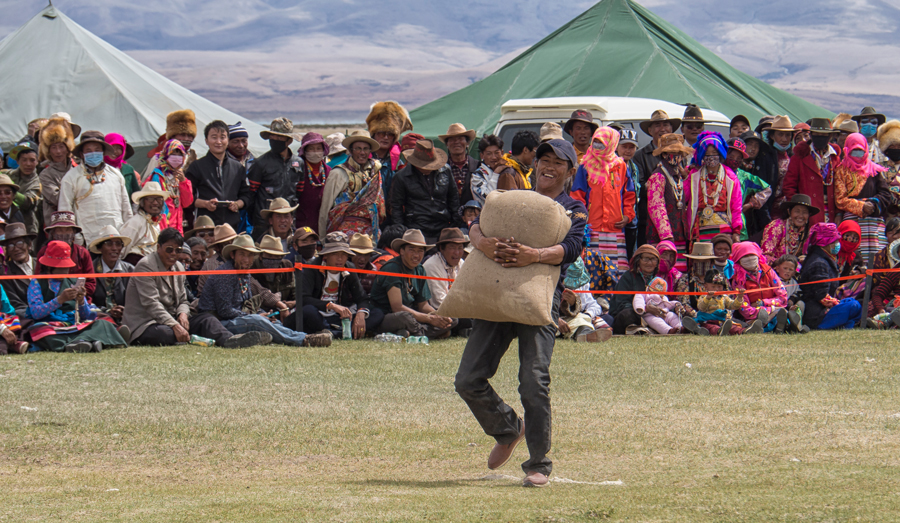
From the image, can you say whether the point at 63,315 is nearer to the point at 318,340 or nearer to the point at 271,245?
the point at 271,245

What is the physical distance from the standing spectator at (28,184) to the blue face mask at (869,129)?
10816 millimetres

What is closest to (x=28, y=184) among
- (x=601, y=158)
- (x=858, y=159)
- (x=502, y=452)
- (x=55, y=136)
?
(x=55, y=136)

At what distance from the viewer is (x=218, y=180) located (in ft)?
37.0

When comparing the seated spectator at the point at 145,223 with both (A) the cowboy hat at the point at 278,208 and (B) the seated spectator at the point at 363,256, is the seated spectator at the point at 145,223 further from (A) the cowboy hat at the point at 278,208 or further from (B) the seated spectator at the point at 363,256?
(B) the seated spectator at the point at 363,256

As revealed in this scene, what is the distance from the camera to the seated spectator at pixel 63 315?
9.13 metres

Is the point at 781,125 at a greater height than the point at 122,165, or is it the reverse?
the point at 781,125

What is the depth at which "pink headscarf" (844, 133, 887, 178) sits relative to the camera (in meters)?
12.2

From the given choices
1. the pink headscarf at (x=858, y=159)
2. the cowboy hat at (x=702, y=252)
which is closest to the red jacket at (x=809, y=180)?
the pink headscarf at (x=858, y=159)

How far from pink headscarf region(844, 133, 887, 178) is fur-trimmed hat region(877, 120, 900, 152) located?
3.57 feet

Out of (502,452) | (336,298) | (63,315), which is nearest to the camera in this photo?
(502,452)

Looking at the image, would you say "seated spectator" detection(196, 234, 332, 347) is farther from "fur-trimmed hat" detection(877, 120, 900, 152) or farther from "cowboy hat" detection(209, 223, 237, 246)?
"fur-trimmed hat" detection(877, 120, 900, 152)

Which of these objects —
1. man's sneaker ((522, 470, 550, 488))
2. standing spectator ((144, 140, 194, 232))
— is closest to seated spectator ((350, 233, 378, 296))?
standing spectator ((144, 140, 194, 232))

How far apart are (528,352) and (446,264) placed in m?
6.03

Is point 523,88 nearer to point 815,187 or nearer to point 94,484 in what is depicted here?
point 815,187
